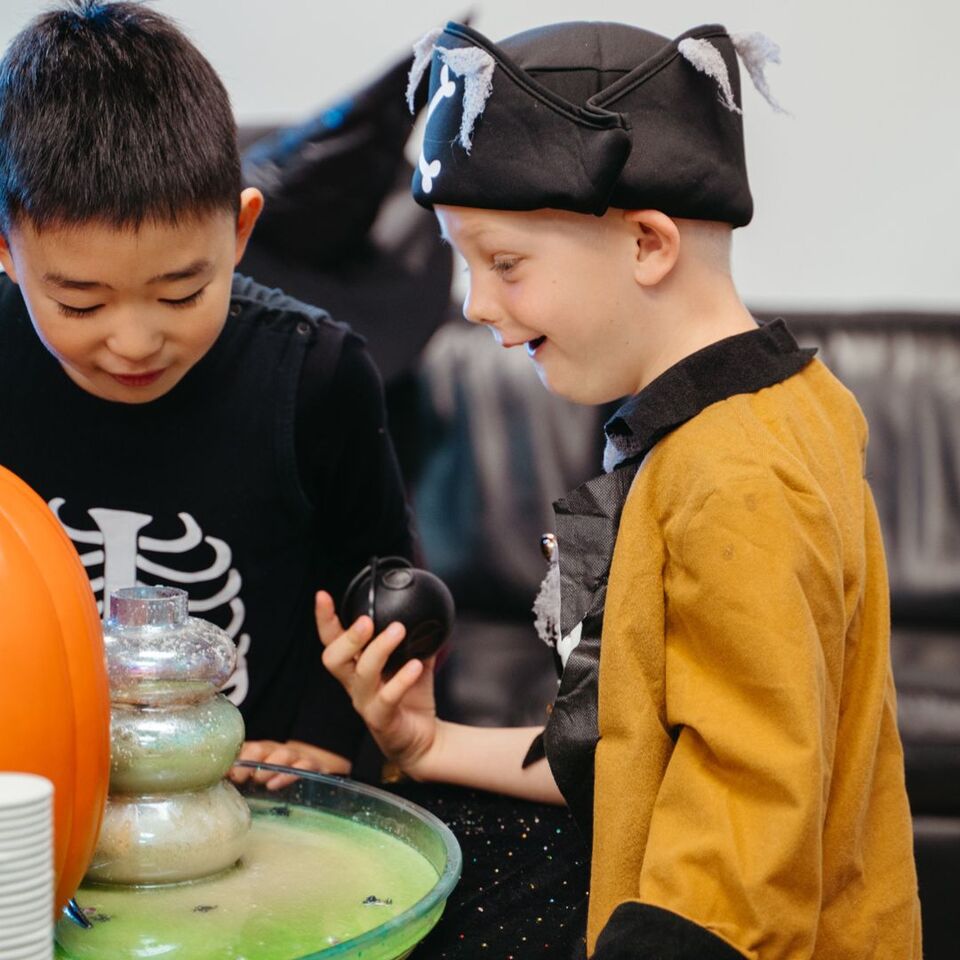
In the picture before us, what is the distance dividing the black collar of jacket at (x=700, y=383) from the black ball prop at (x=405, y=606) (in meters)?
0.29

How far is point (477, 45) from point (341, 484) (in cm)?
65

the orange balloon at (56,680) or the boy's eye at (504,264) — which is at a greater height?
the boy's eye at (504,264)

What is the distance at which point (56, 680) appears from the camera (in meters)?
0.66

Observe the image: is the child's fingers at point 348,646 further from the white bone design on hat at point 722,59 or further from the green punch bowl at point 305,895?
the white bone design on hat at point 722,59

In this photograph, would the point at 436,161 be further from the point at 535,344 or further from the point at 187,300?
the point at 187,300

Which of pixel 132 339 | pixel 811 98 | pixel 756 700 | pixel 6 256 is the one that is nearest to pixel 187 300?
pixel 132 339

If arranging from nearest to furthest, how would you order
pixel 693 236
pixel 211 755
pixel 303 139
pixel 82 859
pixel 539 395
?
pixel 82 859, pixel 211 755, pixel 693 236, pixel 303 139, pixel 539 395

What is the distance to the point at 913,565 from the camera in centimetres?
251

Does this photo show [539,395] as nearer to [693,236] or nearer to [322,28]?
[322,28]

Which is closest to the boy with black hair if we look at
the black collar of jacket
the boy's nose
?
the boy's nose

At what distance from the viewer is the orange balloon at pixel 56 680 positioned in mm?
643

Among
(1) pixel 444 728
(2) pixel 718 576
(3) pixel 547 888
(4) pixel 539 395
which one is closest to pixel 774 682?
(2) pixel 718 576

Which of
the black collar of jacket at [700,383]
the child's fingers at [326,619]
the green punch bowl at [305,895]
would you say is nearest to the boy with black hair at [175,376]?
the child's fingers at [326,619]

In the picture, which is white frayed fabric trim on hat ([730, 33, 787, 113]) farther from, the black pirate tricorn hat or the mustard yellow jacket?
the mustard yellow jacket
